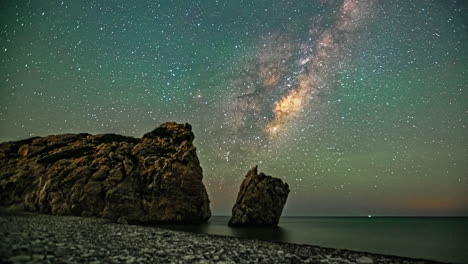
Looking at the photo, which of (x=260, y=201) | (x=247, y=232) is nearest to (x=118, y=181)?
(x=260, y=201)

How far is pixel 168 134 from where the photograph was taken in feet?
269

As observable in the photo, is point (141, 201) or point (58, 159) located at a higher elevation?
point (58, 159)

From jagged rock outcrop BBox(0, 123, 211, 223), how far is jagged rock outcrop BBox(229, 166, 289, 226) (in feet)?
51.2

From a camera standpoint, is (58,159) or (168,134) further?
(168,134)

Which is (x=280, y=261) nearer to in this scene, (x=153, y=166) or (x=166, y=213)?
(x=166, y=213)

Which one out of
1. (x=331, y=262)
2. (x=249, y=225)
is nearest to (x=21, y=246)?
(x=331, y=262)

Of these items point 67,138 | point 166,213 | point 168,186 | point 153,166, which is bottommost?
point 166,213

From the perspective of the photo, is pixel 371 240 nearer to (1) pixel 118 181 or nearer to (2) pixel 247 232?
(2) pixel 247 232

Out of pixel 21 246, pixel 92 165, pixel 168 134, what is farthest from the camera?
pixel 168 134

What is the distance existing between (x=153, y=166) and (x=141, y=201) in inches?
350

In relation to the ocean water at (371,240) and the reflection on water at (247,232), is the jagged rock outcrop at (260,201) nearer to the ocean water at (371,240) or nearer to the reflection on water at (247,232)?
the ocean water at (371,240)

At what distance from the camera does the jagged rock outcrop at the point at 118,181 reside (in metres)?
62.2

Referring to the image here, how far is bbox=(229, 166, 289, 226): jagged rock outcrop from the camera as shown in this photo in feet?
190

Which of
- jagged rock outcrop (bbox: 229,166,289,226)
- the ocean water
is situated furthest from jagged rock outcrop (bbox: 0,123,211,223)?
jagged rock outcrop (bbox: 229,166,289,226)
